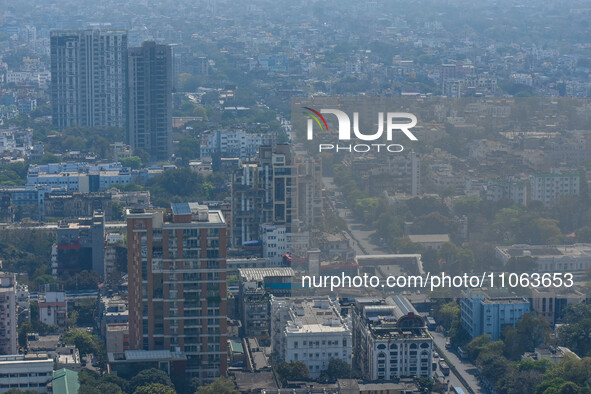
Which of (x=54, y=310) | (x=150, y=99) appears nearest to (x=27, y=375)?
(x=54, y=310)

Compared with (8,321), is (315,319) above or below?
above

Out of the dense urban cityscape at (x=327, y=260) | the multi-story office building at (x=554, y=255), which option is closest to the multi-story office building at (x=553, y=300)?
the dense urban cityscape at (x=327, y=260)

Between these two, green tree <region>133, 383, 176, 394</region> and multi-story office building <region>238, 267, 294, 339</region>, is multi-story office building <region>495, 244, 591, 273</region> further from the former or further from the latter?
multi-story office building <region>238, 267, 294, 339</region>

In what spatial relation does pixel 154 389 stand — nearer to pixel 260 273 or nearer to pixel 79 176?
pixel 260 273

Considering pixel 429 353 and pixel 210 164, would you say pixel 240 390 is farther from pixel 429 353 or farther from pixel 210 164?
pixel 210 164

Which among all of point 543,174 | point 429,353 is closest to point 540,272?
point 543,174

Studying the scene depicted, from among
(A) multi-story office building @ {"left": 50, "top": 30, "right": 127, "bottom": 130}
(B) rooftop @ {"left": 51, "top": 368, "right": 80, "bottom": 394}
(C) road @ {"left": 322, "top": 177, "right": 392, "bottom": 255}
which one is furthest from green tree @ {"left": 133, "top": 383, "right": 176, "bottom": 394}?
(A) multi-story office building @ {"left": 50, "top": 30, "right": 127, "bottom": 130}

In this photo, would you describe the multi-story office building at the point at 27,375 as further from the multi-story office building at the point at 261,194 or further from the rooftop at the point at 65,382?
the multi-story office building at the point at 261,194
